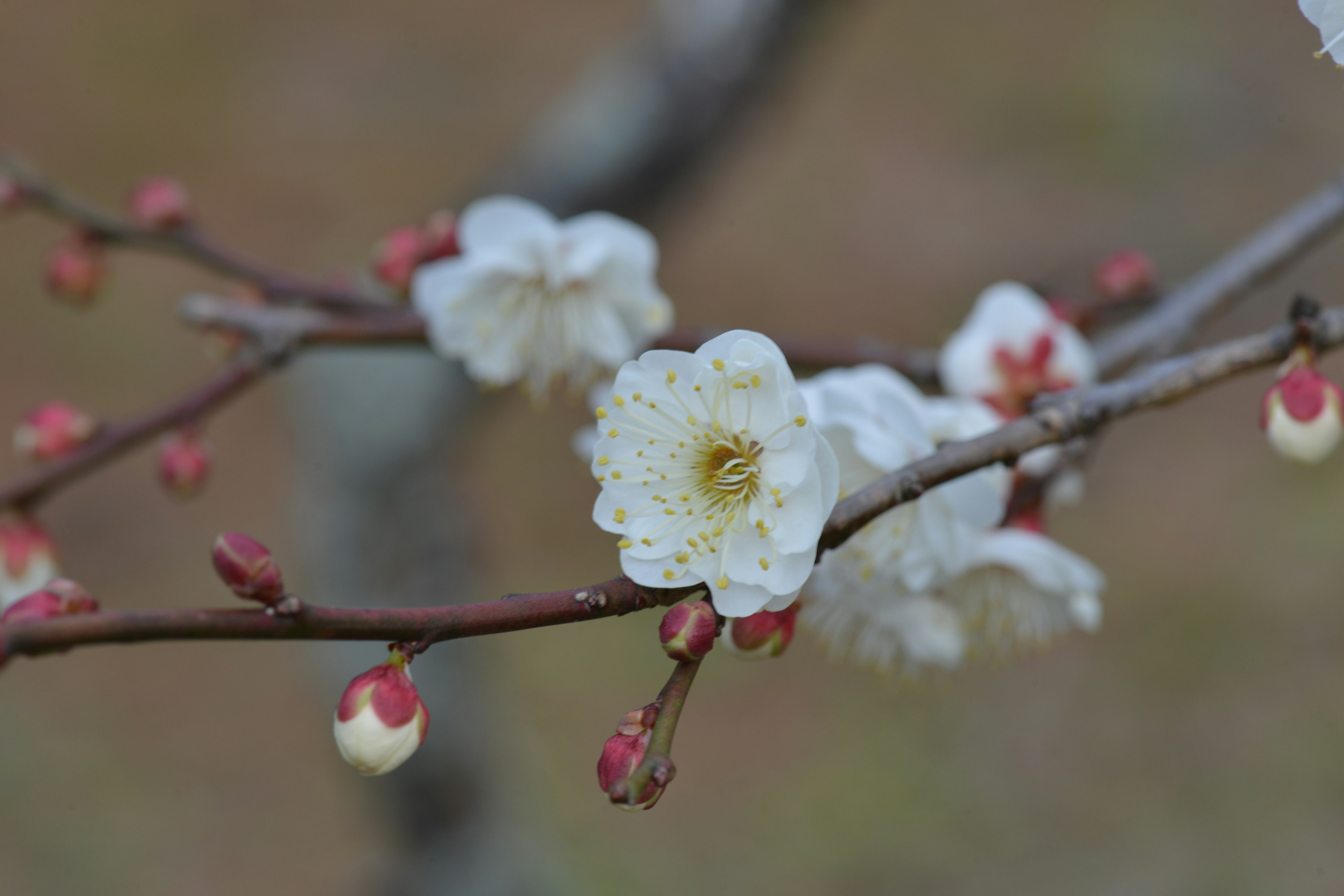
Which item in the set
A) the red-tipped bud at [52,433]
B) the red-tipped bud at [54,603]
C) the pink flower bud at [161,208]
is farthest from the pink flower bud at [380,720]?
the pink flower bud at [161,208]

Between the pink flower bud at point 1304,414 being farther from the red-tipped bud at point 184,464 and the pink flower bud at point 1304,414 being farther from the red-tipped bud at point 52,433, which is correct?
the red-tipped bud at point 52,433

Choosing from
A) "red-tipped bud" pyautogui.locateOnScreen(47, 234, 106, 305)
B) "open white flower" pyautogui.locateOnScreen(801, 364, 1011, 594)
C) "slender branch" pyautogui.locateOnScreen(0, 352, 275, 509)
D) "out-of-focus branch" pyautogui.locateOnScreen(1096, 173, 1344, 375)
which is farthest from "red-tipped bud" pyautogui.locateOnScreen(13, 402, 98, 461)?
"out-of-focus branch" pyautogui.locateOnScreen(1096, 173, 1344, 375)

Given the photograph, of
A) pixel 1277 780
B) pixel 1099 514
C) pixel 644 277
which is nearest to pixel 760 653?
pixel 644 277

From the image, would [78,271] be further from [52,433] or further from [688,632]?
[688,632]

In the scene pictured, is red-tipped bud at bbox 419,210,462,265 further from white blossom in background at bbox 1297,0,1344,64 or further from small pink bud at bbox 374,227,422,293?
white blossom in background at bbox 1297,0,1344,64

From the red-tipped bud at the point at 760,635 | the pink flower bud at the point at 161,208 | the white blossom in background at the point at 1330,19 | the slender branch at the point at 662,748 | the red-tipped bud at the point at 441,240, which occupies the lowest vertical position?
the slender branch at the point at 662,748

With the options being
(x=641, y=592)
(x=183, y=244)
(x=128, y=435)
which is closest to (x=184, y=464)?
(x=128, y=435)
